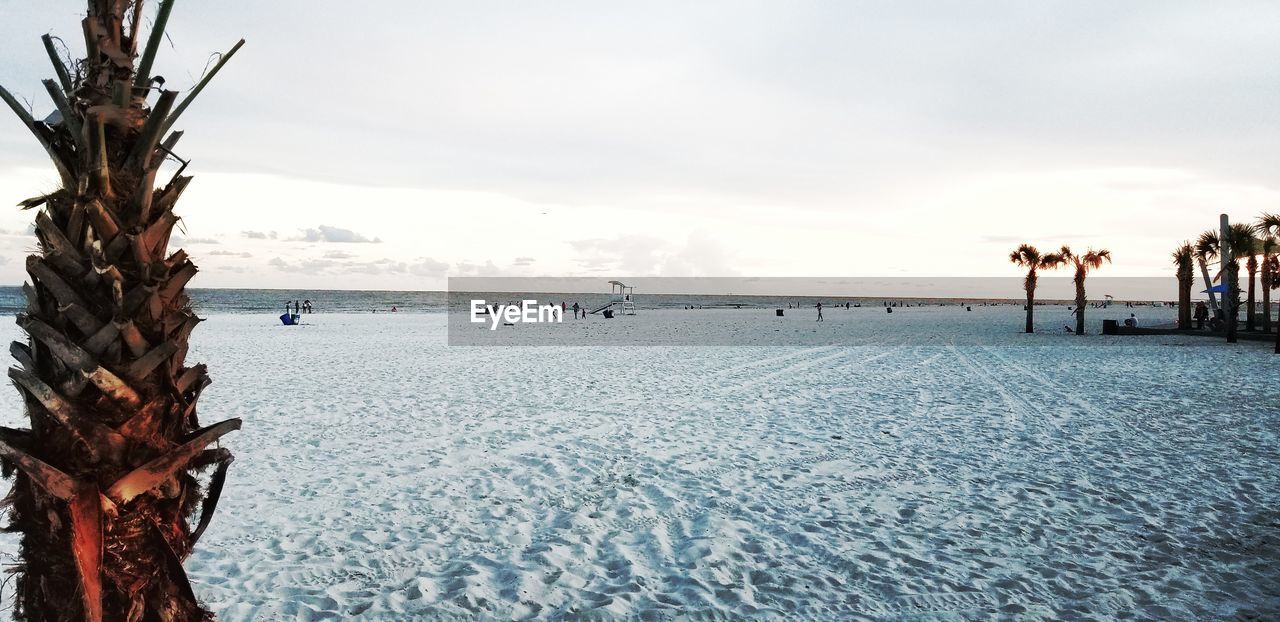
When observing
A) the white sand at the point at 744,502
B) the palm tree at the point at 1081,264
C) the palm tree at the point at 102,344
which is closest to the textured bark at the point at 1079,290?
the palm tree at the point at 1081,264

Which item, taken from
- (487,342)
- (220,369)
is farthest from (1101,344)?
(220,369)

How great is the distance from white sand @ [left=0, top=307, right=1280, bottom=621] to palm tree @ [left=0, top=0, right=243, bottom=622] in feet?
8.56

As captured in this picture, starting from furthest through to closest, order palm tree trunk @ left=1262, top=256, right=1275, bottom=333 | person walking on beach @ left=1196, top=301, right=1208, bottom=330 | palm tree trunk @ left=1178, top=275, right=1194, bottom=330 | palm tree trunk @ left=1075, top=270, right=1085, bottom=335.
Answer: person walking on beach @ left=1196, top=301, right=1208, bottom=330 → palm tree trunk @ left=1178, top=275, right=1194, bottom=330 → palm tree trunk @ left=1075, top=270, right=1085, bottom=335 → palm tree trunk @ left=1262, top=256, right=1275, bottom=333

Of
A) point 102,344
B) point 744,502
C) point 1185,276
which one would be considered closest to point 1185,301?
point 1185,276

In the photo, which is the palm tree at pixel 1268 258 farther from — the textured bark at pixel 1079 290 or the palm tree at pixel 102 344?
the palm tree at pixel 102 344

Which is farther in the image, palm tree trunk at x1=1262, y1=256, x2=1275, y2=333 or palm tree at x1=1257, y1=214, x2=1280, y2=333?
palm tree trunk at x1=1262, y1=256, x2=1275, y2=333

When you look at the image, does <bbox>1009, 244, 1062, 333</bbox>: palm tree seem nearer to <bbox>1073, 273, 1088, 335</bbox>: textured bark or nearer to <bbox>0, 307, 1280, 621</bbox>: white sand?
<bbox>1073, 273, 1088, 335</bbox>: textured bark

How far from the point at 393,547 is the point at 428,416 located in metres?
5.87

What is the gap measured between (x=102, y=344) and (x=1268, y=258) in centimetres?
3970

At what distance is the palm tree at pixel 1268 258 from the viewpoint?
70.6 feet

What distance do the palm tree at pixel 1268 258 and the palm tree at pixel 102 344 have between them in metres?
28.7

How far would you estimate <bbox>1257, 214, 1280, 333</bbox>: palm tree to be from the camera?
21531mm

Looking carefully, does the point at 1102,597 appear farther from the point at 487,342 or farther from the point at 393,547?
the point at 487,342

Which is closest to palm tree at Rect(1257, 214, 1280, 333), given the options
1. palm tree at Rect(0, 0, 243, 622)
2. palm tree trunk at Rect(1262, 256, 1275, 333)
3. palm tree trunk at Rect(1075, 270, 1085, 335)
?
palm tree trunk at Rect(1262, 256, 1275, 333)
